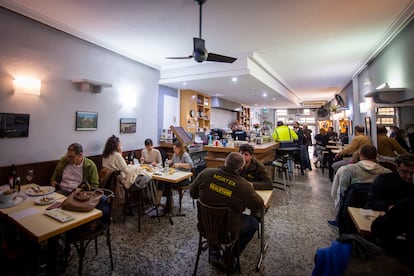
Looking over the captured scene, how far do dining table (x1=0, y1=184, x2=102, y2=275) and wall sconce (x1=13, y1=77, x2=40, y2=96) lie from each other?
181 cm

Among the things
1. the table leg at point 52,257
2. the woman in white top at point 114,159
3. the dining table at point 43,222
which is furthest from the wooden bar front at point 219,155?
the table leg at point 52,257

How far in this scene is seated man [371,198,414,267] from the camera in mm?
1226

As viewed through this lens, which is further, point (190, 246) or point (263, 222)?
point (190, 246)

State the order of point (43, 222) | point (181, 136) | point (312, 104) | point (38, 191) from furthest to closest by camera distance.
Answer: point (312, 104) < point (181, 136) < point (38, 191) < point (43, 222)

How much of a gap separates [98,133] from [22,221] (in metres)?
2.55

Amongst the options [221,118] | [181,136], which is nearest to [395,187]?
[181,136]

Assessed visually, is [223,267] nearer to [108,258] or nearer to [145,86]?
[108,258]

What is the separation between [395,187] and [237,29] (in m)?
3.05

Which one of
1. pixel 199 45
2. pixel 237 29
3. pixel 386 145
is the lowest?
pixel 386 145

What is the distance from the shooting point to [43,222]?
1.66 meters

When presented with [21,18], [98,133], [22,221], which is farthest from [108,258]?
[21,18]

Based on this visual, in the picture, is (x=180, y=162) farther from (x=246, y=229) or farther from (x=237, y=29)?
(x=237, y=29)

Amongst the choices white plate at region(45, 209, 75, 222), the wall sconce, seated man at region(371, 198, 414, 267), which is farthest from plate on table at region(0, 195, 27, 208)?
seated man at region(371, 198, 414, 267)

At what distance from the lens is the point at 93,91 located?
3.86 m
